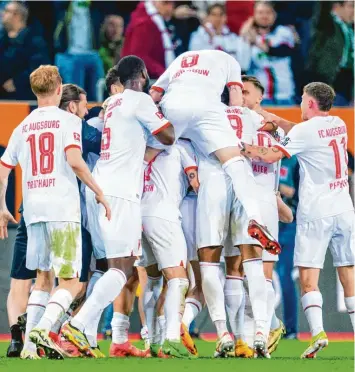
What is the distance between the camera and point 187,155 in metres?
10.1

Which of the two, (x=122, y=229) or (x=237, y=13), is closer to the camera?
(x=122, y=229)

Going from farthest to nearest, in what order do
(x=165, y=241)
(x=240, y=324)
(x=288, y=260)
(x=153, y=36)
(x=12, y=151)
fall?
(x=153, y=36) → (x=288, y=260) → (x=240, y=324) → (x=165, y=241) → (x=12, y=151)

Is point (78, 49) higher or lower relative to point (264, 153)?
Result: higher

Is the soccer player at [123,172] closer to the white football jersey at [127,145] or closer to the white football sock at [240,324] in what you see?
the white football jersey at [127,145]

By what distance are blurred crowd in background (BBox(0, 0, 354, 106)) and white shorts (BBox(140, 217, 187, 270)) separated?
201 inches

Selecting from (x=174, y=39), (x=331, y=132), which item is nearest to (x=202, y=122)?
(x=331, y=132)

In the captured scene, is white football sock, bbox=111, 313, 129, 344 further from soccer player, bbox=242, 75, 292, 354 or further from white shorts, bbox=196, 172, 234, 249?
soccer player, bbox=242, 75, 292, 354

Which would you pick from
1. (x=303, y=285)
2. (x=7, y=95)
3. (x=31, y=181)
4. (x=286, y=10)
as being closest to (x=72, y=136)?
(x=31, y=181)

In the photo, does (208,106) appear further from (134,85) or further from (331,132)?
(331,132)

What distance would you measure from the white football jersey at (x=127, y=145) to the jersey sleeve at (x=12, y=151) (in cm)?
68

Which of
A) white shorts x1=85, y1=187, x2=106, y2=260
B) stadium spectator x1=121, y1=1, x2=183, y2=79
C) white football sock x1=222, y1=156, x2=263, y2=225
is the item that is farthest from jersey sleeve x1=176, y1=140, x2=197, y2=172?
stadium spectator x1=121, y1=1, x2=183, y2=79

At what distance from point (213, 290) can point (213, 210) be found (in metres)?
0.66

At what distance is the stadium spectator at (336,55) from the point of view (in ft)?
50.3

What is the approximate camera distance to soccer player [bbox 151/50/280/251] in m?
9.62
